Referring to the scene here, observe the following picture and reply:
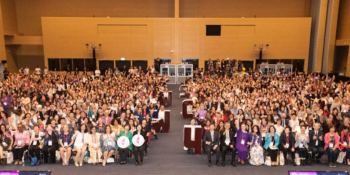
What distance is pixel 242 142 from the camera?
25.1 ft

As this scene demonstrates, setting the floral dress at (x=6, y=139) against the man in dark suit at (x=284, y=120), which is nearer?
the floral dress at (x=6, y=139)

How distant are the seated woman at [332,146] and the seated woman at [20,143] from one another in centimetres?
888

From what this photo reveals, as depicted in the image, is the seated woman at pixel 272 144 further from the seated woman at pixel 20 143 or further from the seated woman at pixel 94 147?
the seated woman at pixel 20 143

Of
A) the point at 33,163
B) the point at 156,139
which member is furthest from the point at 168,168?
the point at 33,163

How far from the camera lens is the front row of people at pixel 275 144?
24.7 feet

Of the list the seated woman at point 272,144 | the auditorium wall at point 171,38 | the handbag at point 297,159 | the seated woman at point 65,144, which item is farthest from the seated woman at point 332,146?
the auditorium wall at point 171,38

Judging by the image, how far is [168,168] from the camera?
24.2ft

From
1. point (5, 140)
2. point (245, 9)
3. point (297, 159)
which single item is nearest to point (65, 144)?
point (5, 140)

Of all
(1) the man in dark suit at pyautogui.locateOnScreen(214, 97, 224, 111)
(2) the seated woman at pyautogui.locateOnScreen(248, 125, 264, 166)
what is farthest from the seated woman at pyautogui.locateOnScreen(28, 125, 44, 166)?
(1) the man in dark suit at pyautogui.locateOnScreen(214, 97, 224, 111)

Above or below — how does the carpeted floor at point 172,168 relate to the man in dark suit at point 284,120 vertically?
below

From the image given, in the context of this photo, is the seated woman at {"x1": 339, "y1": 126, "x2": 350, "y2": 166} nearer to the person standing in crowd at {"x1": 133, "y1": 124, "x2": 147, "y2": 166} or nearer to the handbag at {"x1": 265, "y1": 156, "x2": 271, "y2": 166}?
the handbag at {"x1": 265, "y1": 156, "x2": 271, "y2": 166}

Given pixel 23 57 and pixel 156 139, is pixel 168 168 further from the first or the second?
pixel 23 57

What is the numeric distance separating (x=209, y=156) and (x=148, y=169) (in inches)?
71.6

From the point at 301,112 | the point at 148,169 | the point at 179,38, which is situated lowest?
the point at 148,169
